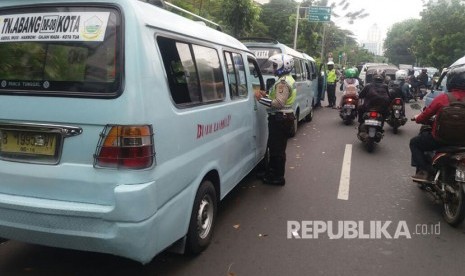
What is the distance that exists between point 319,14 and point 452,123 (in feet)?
81.1

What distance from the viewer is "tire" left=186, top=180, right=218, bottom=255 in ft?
11.6

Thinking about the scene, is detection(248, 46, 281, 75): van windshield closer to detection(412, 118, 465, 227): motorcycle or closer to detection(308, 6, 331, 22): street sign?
detection(412, 118, 465, 227): motorcycle

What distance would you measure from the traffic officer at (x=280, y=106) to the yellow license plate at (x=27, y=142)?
3.19 meters

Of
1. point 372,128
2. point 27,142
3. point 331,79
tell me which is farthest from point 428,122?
point 331,79

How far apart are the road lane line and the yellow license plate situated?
3.88 metres

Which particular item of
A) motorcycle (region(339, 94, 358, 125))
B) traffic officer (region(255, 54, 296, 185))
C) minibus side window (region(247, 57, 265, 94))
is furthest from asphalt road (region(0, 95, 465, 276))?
motorcycle (region(339, 94, 358, 125))

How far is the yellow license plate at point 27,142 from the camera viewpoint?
109 inches

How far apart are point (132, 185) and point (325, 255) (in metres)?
2.07

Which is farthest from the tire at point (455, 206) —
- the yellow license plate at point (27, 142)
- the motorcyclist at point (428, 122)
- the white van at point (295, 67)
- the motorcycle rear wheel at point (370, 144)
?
the white van at point (295, 67)

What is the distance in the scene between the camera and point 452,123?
14.8 ft

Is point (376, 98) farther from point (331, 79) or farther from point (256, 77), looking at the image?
point (331, 79)

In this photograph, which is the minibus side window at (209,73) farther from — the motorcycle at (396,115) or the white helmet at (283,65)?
the motorcycle at (396,115)

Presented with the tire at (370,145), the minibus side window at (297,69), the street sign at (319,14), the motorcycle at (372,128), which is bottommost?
the tire at (370,145)

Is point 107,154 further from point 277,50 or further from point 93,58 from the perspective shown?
point 277,50
